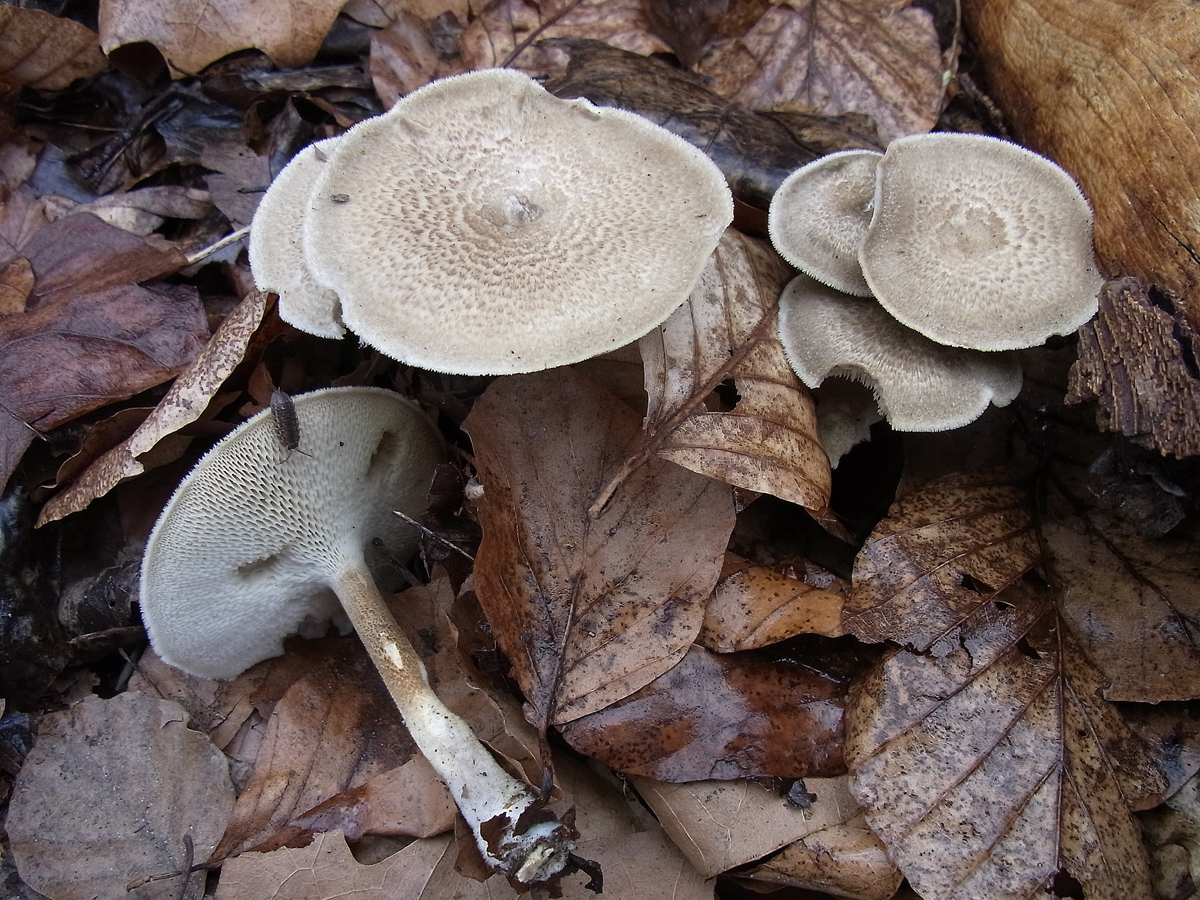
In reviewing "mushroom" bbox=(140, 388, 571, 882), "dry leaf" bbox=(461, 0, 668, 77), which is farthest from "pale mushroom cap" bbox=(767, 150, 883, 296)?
"dry leaf" bbox=(461, 0, 668, 77)

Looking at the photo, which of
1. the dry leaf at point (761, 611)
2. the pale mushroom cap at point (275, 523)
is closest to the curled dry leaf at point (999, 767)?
the dry leaf at point (761, 611)

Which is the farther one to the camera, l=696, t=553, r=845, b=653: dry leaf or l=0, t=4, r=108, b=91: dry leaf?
l=0, t=4, r=108, b=91: dry leaf

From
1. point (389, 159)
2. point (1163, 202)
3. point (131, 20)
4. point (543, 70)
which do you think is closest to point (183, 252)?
point (131, 20)

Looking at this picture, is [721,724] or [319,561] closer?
[721,724]

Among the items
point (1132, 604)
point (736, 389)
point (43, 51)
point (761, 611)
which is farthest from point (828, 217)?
point (43, 51)

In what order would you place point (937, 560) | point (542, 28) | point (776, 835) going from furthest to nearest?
point (542, 28) → point (937, 560) → point (776, 835)

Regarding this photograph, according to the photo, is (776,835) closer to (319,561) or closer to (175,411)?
(319,561)

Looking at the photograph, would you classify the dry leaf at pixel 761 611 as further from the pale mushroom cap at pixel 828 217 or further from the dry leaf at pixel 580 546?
the pale mushroom cap at pixel 828 217

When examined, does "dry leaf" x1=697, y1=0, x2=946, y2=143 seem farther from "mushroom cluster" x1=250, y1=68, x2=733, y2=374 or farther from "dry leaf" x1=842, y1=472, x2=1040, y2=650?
"dry leaf" x1=842, y1=472, x2=1040, y2=650

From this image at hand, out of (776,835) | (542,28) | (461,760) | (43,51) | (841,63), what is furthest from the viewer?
(542,28)
